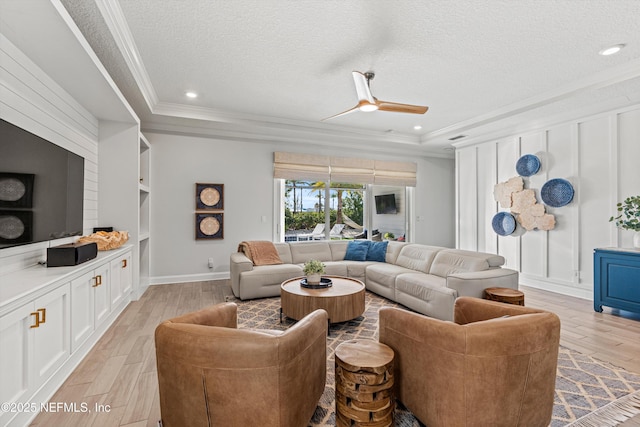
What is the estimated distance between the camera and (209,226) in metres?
5.44

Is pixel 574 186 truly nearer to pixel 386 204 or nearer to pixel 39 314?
pixel 386 204

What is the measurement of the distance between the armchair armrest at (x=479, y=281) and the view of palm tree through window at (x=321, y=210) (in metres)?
3.43

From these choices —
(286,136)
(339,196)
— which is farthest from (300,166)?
(339,196)

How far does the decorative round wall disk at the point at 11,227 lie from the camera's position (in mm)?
2047

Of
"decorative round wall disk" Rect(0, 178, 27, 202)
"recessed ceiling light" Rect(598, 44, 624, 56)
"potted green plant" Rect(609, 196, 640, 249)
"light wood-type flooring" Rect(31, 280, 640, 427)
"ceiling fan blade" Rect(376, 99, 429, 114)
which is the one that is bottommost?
"light wood-type flooring" Rect(31, 280, 640, 427)

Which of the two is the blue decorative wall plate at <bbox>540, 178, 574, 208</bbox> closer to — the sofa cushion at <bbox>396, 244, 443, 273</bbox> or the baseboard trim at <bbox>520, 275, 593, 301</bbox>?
the baseboard trim at <bbox>520, 275, 593, 301</bbox>

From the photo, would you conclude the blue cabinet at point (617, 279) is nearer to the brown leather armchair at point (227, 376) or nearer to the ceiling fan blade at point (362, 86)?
the ceiling fan blade at point (362, 86)

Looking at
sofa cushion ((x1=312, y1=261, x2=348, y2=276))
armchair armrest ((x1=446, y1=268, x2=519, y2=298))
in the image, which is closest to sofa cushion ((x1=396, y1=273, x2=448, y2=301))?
armchair armrest ((x1=446, y1=268, x2=519, y2=298))

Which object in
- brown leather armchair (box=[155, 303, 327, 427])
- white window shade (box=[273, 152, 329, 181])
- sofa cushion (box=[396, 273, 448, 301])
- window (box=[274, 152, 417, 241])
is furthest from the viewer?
window (box=[274, 152, 417, 241])

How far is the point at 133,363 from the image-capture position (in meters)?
2.52

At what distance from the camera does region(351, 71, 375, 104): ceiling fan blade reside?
3077mm

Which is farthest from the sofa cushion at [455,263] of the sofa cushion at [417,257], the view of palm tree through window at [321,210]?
the view of palm tree through window at [321,210]

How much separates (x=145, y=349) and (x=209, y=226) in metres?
2.88

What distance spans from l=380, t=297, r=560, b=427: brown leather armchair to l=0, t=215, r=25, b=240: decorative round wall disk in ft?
8.78
